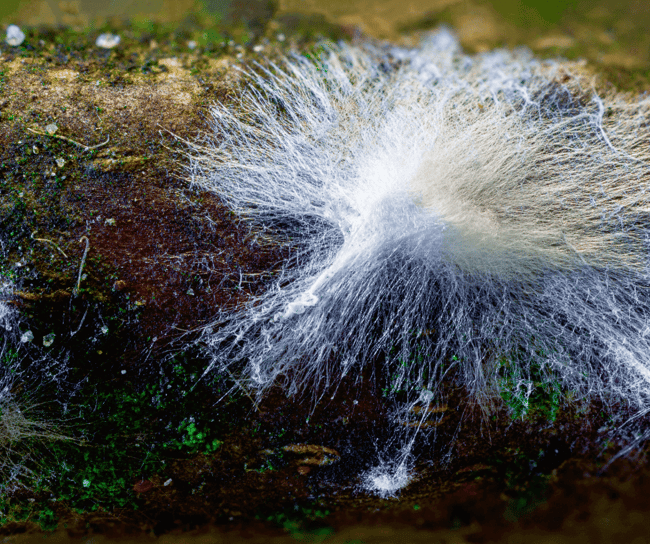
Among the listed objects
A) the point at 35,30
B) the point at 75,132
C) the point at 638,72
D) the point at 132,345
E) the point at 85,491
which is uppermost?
the point at 35,30

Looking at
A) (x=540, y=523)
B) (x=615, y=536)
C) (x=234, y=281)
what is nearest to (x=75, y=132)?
(x=234, y=281)

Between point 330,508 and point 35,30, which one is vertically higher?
point 35,30

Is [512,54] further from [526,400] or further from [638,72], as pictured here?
[526,400]

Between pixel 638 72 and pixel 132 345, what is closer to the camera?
pixel 132 345

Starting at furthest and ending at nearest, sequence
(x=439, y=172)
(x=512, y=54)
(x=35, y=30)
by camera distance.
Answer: (x=512, y=54) → (x=35, y=30) → (x=439, y=172)

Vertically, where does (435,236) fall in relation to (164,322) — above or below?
above

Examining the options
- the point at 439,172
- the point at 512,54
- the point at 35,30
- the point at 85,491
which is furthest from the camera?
the point at 512,54

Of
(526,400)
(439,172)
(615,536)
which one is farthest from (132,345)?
(615,536)
